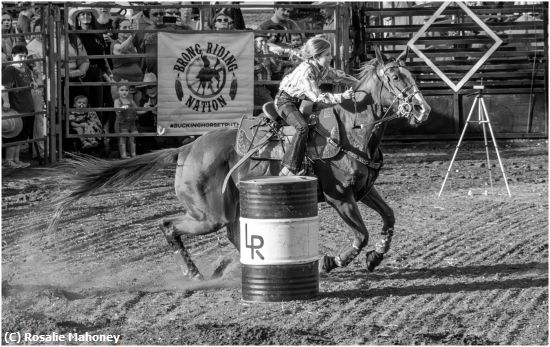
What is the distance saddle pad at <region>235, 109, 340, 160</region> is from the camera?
868 centimetres

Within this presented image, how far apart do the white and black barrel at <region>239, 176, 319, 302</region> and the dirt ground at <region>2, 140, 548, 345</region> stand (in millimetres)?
141

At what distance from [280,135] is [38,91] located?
8.73m

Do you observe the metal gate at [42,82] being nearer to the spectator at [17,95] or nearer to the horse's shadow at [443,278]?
the spectator at [17,95]

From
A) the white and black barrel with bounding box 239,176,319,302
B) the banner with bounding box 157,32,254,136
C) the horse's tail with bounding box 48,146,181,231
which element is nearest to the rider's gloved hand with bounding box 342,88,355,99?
the white and black barrel with bounding box 239,176,319,302

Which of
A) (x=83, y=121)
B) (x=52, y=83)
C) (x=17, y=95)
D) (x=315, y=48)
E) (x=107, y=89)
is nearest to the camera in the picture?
(x=315, y=48)

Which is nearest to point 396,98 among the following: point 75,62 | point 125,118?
point 125,118

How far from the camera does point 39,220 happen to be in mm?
11727

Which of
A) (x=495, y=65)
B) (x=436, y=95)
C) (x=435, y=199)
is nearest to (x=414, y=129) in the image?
(x=436, y=95)

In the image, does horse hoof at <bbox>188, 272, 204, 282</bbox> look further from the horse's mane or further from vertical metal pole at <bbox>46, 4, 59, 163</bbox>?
vertical metal pole at <bbox>46, 4, 59, 163</bbox>

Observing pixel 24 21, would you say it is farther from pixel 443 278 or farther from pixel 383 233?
pixel 443 278

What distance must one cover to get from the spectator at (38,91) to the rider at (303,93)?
8557mm

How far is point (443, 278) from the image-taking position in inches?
343

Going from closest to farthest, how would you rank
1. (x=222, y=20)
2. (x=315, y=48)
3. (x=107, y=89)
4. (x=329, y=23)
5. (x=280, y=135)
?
(x=315, y=48)
(x=280, y=135)
(x=107, y=89)
(x=222, y=20)
(x=329, y=23)

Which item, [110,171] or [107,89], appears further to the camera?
[107,89]
